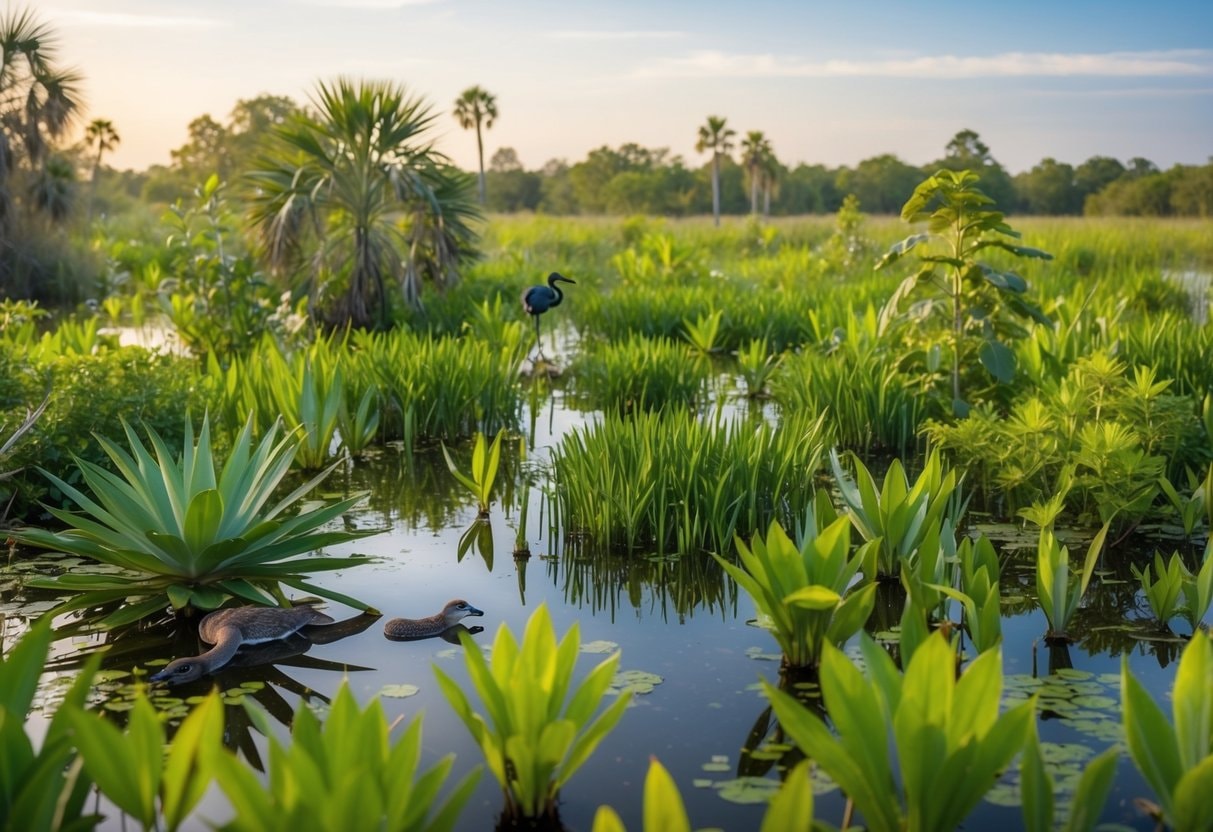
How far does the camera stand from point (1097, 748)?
3.00 metres

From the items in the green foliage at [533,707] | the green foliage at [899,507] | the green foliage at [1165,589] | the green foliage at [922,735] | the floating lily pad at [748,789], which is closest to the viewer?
the green foliage at [922,735]

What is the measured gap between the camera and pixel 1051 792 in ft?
7.32

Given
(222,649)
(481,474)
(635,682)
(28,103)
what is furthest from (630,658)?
(28,103)

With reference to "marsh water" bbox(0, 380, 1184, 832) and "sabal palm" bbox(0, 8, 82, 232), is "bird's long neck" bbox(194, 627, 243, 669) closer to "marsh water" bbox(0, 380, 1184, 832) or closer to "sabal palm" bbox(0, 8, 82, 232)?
"marsh water" bbox(0, 380, 1184, 832)

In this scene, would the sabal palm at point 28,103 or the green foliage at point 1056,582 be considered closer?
the green foliage at point 1056,582

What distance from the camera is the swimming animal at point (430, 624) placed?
388 centimetres

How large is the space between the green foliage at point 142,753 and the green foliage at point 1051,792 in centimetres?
156

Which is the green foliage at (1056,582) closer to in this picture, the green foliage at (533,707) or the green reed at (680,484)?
the green reed at (680,484)

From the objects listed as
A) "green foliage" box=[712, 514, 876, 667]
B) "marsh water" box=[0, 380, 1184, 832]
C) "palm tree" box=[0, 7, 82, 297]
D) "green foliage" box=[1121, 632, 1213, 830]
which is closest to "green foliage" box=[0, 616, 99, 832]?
"marsh water" box=[0, 380, 1184, 832]

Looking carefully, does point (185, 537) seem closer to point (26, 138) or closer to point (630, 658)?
point (630, 658)

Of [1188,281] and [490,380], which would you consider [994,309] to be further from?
[1188,281]

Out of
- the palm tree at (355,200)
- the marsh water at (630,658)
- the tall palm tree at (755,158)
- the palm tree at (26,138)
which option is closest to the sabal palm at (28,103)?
the palm tree at (26,138)

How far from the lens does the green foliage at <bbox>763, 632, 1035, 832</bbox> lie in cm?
229

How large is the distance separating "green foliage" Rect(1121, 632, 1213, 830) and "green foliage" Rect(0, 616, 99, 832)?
2092 millimetres
